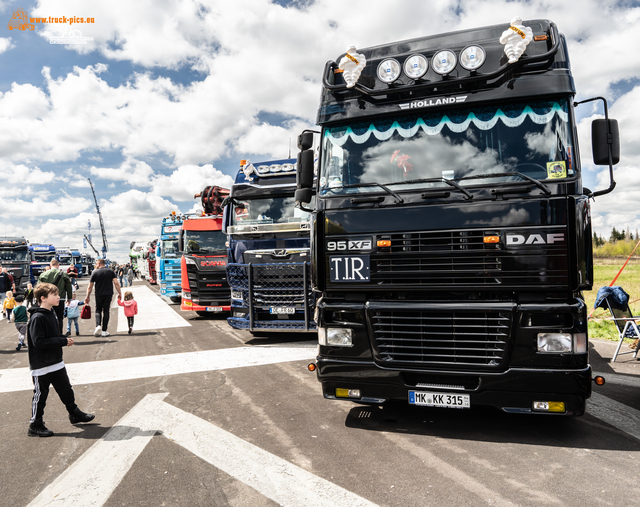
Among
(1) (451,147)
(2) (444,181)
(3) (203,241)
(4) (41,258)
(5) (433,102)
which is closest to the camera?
(2) (444,181)

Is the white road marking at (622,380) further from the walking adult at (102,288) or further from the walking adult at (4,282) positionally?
the walking adult at (4,282)

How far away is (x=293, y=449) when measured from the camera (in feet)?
12.9

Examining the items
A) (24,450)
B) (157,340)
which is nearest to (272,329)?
(157,340)

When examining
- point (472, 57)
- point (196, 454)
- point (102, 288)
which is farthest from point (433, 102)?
point (102, 288)

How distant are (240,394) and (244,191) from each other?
17.2 feet

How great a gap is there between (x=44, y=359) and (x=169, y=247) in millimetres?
16267

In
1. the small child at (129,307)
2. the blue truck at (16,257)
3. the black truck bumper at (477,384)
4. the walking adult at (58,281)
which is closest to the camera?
the black truck bumper at (477,384)

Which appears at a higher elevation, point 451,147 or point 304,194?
point 451,147

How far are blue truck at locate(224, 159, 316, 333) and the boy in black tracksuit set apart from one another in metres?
4.35

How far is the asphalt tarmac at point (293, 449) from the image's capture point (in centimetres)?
320

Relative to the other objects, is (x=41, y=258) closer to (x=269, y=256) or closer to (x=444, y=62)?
(x=269, y=256)

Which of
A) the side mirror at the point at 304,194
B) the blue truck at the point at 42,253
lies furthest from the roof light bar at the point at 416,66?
the blue truck at the point at 42,253

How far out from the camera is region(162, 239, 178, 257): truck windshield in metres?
19.9

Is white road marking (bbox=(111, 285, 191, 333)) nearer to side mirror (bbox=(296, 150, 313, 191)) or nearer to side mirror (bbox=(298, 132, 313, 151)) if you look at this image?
side mirror (bbox=(296, 150, 313, 191))
